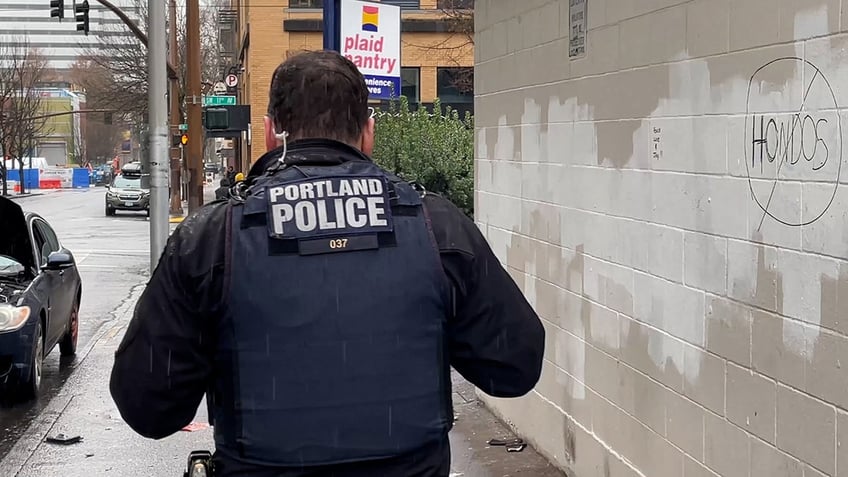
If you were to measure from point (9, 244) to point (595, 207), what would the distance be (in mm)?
6426

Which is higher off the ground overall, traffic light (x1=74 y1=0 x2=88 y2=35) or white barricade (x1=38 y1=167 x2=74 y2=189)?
traffic light (x1=74 y1=0 x2=88 y2=35)

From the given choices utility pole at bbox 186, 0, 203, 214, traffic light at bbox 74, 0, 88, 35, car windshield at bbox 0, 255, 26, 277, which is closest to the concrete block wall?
car windshield at bbox 0, 255, 26, 277

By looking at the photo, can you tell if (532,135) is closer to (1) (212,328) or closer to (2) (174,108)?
(1) (212,328)

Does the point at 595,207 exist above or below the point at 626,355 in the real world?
above

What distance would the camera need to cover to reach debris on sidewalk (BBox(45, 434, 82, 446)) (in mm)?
7566

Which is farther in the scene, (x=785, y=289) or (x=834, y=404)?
(x=785, y=289)

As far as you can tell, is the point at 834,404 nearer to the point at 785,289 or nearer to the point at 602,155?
→ the point at 785,289

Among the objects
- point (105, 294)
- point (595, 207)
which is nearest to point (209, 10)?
point (105, 294)

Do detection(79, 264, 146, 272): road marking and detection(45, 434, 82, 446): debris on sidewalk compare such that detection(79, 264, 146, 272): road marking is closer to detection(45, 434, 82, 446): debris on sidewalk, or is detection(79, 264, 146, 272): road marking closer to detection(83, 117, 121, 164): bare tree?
detection(45, 434, 82, 446): debris on sidewalk

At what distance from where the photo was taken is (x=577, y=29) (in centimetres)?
581

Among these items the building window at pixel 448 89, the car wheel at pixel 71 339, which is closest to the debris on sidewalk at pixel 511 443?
the car wheel at pixel 71 339

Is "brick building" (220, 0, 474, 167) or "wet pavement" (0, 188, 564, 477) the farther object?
"brick building" (220, 0, 474, 167)

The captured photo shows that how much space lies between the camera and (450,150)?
12539 mm

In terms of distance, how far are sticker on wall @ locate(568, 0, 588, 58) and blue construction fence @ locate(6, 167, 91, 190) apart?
2759 inches
